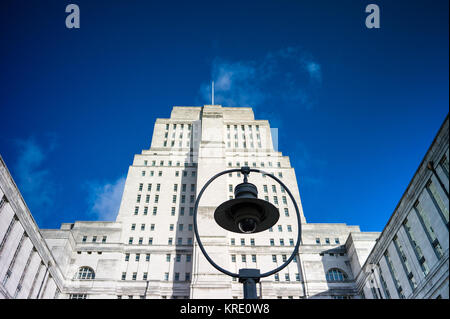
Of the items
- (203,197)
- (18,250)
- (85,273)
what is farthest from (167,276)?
(18,250)

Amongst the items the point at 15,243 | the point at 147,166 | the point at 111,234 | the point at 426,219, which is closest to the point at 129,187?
the point at 147,166

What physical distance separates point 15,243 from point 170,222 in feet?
121

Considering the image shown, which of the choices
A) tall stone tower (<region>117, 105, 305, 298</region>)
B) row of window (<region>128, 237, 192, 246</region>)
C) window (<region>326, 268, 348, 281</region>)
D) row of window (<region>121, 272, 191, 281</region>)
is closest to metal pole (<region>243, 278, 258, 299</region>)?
tall stone tower (<region>117, 105, 305, 298</region>)

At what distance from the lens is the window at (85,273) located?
63559mm

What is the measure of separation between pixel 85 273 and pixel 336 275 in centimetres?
4820

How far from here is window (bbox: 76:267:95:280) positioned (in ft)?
209

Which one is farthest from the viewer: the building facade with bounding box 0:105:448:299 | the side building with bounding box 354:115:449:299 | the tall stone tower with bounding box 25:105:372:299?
the tall stone tower with bounding box 25:105:372:299

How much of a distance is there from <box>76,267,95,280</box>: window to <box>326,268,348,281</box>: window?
148 ft

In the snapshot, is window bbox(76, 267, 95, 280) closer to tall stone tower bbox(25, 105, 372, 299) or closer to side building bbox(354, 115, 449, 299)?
tall stone tower bbox(25, 105, 372, 299)

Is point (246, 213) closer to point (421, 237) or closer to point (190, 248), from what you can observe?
point (421, 237)

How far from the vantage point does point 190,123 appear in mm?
103062

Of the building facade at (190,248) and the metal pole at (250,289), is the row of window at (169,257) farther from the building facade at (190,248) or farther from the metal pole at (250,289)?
the metal pole at (250,289)

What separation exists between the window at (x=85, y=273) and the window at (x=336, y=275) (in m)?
45.1

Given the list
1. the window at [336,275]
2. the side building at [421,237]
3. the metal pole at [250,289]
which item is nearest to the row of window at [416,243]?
the side building at [421,237]
